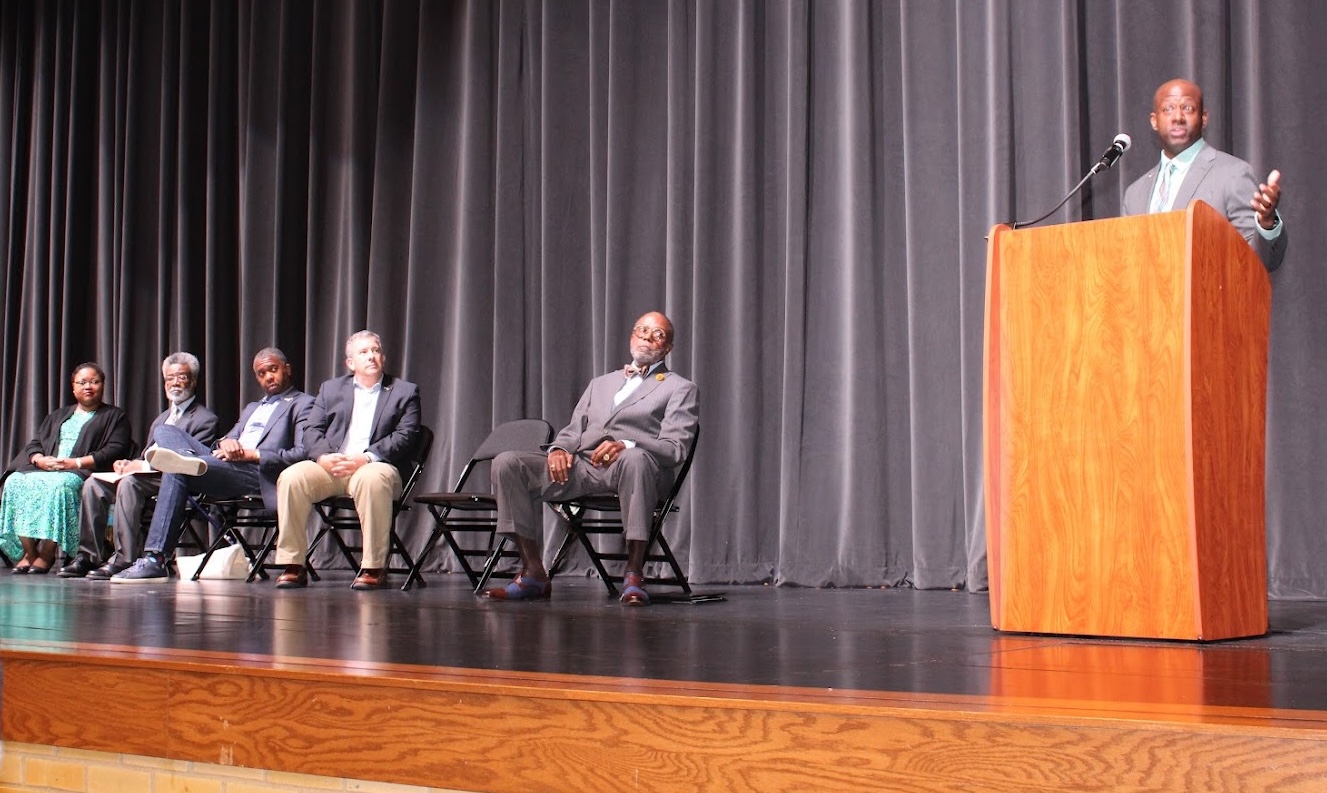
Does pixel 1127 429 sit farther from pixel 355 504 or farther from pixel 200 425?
pixel 200 425

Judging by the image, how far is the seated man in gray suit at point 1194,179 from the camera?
126 inches

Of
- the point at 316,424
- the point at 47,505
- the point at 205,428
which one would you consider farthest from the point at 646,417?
the point at 47,505

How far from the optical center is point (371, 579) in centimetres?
493

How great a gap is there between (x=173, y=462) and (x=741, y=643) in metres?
3.51

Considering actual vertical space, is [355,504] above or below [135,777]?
above

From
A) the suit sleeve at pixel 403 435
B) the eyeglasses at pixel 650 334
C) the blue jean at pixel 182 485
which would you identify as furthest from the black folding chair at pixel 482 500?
the blue jean at pixel 182 485

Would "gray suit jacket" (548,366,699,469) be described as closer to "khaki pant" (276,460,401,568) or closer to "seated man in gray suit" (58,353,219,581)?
"khaki pant" (276,460,401,568)

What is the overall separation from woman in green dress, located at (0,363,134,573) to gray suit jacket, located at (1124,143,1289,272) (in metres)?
5.10

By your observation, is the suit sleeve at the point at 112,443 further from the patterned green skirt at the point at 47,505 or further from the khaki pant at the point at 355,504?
the khaki pant at the point at 355,504

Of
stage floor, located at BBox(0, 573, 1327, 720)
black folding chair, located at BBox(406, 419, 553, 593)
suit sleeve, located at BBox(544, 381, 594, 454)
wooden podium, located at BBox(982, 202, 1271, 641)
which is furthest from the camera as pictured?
black folding chair, located at BBox(406, 419, 553, 593)

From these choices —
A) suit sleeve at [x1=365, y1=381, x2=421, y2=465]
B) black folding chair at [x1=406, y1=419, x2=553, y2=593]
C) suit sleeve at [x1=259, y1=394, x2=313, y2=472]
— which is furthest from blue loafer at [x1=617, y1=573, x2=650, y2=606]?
suit sleeve at [x1=259, y1=394, x2=313, y2=472]

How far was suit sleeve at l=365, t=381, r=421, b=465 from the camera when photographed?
5.22m

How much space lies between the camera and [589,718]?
172 centimetres

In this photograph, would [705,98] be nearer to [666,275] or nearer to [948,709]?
[666,275]
